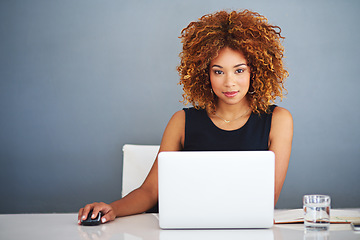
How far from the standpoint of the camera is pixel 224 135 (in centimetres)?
196

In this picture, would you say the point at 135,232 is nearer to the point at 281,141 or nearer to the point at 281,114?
the point at 281,141

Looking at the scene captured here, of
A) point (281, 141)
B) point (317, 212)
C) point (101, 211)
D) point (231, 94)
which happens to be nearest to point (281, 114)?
point (281, 141)

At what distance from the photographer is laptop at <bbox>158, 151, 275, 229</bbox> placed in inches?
45.3

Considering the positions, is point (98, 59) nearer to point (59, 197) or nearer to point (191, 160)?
point (59, 197)

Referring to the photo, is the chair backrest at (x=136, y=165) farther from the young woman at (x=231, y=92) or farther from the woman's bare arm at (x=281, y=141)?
the woman's bare arm at (x=281, y=141)

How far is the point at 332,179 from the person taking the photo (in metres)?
2.92

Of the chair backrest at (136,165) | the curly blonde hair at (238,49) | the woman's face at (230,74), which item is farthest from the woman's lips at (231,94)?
the chair backrest at (136,165)

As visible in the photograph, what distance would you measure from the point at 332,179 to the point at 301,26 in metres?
1.15

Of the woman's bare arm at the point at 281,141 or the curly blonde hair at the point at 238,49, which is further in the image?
the curly blonde hair at the point at 238,49

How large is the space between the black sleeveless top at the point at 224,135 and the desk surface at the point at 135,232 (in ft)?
2.17

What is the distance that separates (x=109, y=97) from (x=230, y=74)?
136 cm

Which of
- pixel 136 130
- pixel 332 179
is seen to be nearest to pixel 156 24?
pixel 136 130

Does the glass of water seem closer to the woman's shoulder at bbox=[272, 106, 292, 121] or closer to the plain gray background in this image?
the woman's shoulder at bbox=[272, 106, 292, 121]

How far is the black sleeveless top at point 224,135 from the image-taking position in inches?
75.5
